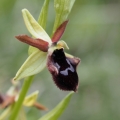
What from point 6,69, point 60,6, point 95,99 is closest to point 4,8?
point 6,69

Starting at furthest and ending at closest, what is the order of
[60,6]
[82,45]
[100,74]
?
[82,45] → [100,74] → [60,6]

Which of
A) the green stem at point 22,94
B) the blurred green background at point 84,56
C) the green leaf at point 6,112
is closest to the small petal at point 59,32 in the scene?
the green stem at point 22,94

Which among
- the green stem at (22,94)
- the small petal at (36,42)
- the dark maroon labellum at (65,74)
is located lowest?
the green stem at (22,94)

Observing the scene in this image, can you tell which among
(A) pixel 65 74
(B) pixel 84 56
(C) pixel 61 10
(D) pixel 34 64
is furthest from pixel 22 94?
(B) pixel 84 56

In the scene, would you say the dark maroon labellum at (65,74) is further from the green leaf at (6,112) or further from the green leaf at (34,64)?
the green leaf at (6,112)

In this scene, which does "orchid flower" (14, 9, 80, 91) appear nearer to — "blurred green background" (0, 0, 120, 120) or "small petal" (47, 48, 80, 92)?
"small petal" (47, 48, 80, 92)

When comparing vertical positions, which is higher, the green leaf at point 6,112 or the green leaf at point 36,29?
the green leaf at point 36,29

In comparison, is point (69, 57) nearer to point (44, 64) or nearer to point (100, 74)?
point (44, 64)
